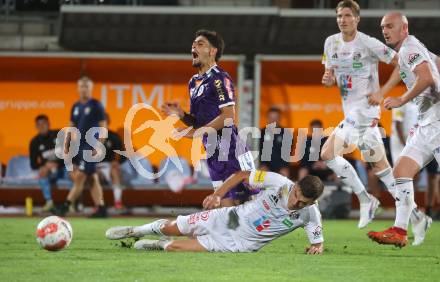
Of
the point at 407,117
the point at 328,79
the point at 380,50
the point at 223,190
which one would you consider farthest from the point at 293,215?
the point at 407,117

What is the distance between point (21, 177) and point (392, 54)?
917cm

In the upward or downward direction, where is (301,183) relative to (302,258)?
upward

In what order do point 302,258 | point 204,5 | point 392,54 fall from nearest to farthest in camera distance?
point 302,258 < point 392,54 < point 204,5

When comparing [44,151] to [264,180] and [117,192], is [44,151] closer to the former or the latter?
[117,192]

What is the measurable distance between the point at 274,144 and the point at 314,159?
0.80 m

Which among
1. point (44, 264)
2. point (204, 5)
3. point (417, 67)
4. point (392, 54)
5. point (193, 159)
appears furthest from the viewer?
point (204, 5)

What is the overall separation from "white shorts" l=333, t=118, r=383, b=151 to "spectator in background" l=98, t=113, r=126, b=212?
6.69 meters

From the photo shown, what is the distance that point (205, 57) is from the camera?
10375 millimetres

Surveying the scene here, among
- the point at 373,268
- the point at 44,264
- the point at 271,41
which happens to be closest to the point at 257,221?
the point at 373,268

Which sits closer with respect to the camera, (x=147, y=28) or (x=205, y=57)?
(x=205, y=57)

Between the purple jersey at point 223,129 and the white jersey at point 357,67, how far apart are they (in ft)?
7.10

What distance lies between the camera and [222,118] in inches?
395

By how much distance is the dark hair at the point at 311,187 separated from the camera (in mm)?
8594

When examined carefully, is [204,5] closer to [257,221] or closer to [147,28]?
[147,28]
